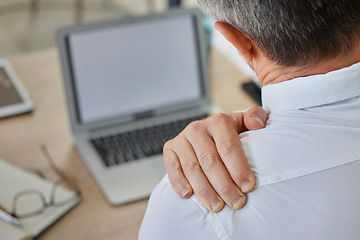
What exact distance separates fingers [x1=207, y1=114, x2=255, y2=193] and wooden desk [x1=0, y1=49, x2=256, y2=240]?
48 centimetres

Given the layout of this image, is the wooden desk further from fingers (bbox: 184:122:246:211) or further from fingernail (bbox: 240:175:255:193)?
fingernail (bbox: 240:175:255:193)

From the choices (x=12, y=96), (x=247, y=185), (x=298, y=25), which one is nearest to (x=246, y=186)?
(x=247, y=185)

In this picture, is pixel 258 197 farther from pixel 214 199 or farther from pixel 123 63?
pixel 123 63

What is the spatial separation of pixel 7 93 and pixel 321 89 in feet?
4.03

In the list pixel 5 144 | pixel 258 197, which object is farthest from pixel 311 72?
pixel 5 144

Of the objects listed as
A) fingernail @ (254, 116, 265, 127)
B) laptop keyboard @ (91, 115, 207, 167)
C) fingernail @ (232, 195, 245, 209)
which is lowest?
laptop keyboard @ (91, 115, 207, 167)

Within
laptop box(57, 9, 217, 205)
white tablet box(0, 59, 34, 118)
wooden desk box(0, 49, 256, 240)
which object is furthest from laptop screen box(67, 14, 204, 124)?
white tablet box(0, 59, 34, 118)

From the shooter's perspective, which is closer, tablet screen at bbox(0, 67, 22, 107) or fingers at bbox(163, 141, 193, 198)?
fingers at bbox(163, 141, 193, 198)

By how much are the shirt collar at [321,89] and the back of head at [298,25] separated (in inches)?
1.0

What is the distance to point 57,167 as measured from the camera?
142 centimetres

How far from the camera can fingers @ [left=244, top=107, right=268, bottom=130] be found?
0.80 metres

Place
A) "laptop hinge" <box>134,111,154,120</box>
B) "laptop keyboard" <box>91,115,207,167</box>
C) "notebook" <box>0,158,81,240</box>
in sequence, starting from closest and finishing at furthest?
"notebook" <box>0,158,81,240</box> → "laptop keyboard" <box>91,115,207,167</box> → "laptop hinge" <box>134,111,154,120</box>

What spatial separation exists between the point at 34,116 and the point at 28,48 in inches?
89.8

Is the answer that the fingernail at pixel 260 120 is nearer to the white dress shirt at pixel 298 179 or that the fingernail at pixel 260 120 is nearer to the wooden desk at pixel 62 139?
the white dress shirt at pixel 298 179
